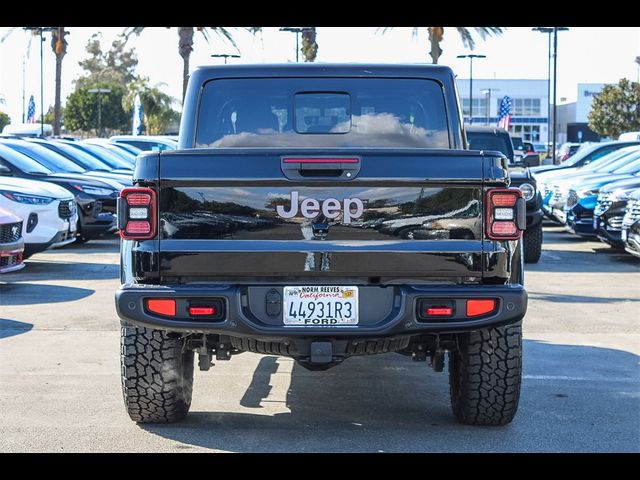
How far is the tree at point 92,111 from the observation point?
93625 mm

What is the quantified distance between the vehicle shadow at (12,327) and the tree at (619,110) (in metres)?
59.8

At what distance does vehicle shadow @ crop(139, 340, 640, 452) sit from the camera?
5926mm

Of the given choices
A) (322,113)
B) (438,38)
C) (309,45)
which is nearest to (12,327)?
(322,113)

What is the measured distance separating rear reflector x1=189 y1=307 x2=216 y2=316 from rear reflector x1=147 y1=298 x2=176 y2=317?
0.29 feet

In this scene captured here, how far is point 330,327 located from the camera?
223 inches

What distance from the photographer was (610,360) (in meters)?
8.47

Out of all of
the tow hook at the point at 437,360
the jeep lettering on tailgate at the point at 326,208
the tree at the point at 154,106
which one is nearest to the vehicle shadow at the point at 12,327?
the tow hook at the point at 437,360

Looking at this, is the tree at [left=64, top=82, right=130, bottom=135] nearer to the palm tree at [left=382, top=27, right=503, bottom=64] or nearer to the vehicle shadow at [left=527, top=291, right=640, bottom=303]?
the palm tree at [left=382, top=27, right=503, bottom=64]

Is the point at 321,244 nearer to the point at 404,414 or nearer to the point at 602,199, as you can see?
the point at 404,414

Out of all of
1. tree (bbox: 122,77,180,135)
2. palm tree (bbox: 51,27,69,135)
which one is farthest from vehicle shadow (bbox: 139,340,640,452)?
tree (bbox: 122,77,180,135)

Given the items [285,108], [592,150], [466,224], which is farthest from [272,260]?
[592,150]

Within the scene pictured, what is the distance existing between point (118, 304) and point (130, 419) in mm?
980

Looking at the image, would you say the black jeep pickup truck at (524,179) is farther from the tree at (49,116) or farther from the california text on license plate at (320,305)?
the tree at (49,116)
